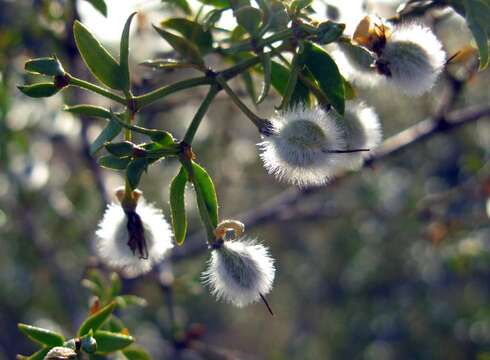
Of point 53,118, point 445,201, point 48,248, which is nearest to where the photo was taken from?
point 445,201

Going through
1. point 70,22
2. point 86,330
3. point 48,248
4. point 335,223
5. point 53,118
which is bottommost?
point 335,223

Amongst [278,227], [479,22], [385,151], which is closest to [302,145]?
[479,22]

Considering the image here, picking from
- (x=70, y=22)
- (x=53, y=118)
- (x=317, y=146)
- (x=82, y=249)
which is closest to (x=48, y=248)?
(x=82, y=249)

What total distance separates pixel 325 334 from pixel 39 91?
450cm

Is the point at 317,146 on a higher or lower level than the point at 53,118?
higher

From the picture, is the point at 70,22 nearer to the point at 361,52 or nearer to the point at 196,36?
the point at 196,36

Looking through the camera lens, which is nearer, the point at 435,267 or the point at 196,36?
the point at 196,36

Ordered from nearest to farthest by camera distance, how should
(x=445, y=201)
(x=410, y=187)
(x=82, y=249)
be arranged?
(x=445, y=201) < (x=82, y=249) < (x=410, y=187)

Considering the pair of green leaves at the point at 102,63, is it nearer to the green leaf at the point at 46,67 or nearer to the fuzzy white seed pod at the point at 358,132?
the green leaf at the point at 46,67

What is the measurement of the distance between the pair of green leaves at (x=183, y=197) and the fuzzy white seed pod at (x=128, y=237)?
0.12 meters

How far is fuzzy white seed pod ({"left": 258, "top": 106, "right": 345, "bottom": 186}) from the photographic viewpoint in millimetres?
1716

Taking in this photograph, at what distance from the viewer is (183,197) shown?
5.94ft

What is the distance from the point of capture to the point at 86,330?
6.25 feet

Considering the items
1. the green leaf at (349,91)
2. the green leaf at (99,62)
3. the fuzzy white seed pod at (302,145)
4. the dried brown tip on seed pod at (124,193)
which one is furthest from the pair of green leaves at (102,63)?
the green leaf at (349,91)
